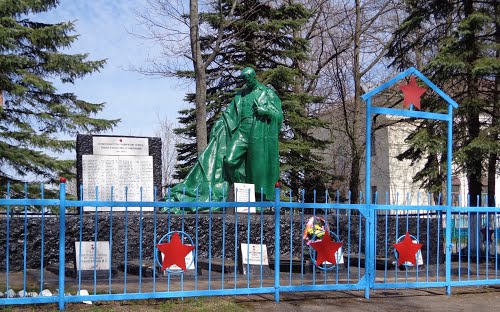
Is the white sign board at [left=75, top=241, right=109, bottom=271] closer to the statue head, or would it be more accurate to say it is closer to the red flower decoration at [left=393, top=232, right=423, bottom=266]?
the red flower decoration at [left=393, top=232, right=423, bottom=266]

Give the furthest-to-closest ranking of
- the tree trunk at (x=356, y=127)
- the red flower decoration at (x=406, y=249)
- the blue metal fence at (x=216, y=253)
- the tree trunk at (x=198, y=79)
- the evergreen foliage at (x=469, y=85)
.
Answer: the tree trunk at (x=356, y=127), the tree trunk at (x=198, y=79), the evergreen foliage at (x=469, y=85), the red flower decoration at (x=406, y=249), the blue metal fence at (x=216, y=253)

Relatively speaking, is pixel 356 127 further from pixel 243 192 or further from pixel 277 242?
pixel 277 242

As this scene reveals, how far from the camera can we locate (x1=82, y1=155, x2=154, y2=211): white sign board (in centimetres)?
1182

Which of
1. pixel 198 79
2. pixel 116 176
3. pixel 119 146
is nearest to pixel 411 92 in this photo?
pixel 119 146

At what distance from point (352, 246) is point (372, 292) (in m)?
3.98

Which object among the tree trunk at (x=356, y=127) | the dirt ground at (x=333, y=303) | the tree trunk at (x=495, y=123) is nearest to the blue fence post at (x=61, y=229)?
the dirt ground at (x=333, y=303)

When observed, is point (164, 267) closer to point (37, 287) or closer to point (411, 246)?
point (37, 287)

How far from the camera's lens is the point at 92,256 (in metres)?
8.25

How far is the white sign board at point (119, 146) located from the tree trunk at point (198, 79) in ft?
19.7

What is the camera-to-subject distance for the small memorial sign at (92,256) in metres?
8.21

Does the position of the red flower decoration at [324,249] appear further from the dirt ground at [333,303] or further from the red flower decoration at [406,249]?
the red flower decoration at [406,249]

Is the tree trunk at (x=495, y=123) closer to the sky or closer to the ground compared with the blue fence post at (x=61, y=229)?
closer to the sky

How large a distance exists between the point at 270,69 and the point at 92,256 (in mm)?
13884

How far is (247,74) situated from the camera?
11.8 meters
